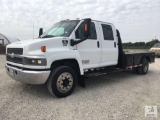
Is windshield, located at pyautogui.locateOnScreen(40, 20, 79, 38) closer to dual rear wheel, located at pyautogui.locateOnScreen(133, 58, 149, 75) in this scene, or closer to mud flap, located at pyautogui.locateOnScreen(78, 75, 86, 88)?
mud flap, located at pyautogui.locateOnScreen(78, 75, 86, 88)

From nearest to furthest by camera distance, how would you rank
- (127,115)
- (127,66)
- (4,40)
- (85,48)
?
(127,115) < (85,48) < (127,66) < (4,40)

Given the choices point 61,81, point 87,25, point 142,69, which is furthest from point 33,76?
point 142,69

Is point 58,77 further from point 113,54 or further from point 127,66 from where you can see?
point 127,66

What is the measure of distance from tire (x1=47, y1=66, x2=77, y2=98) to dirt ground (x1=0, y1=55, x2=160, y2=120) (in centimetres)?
19

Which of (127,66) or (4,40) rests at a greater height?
(4,40)

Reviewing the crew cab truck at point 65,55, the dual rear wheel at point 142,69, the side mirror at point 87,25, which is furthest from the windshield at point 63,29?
the dual rear wheel at point 142,69

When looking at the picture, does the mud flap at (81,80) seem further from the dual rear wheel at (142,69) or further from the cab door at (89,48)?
the dual rear wheel at (142,69)

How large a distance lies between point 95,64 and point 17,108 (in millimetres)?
2953

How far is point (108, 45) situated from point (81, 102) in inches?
107

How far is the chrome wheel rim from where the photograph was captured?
5.02 meters

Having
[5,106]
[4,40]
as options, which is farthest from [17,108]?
[4,40]

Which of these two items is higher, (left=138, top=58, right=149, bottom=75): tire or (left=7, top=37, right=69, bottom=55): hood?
(left=7, top=37, right=69, bottom=55): hood

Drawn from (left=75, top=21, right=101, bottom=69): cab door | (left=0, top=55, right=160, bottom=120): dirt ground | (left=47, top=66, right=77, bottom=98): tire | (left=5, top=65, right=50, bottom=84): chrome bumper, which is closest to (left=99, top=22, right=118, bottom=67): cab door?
(left=75, top=21, right=101, bottom=69): cab door

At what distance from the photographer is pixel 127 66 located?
7.57 m
